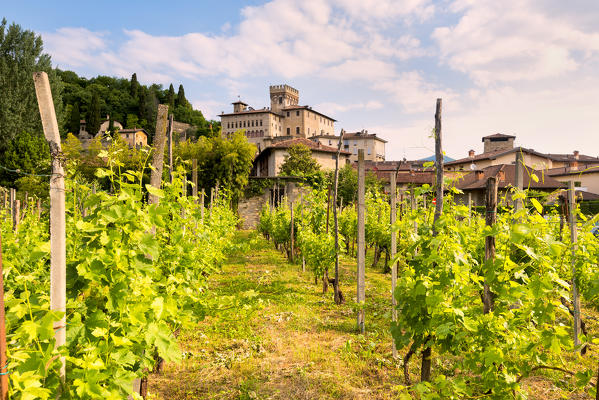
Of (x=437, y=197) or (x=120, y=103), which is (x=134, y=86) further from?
(x=437, y=197)

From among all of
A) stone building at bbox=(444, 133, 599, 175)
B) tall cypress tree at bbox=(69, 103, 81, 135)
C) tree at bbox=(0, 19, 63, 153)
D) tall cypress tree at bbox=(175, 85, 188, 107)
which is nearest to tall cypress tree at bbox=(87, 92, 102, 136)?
tall cypress tree at bbox=(69, 103, 81, 135)

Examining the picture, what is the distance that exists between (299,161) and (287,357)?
31.5 m

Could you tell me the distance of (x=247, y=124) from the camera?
247 feet

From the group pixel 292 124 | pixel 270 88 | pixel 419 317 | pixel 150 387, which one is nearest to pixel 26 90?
pixel 150 387

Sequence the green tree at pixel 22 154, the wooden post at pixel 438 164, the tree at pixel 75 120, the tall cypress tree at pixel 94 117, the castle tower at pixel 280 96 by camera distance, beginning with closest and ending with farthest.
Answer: the wooden post at pixel 438 164 → the green tree at pixel 22 154 → the tall cypress tree at pixel 94 117 → the tree at pixel 75 120 → the castle tower at pixel 280 96

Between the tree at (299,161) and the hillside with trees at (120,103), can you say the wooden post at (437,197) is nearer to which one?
the tree at (299,161)

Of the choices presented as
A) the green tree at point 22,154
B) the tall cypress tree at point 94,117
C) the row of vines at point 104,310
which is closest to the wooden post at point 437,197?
the row of vines at point 104,310

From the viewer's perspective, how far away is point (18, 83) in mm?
33031

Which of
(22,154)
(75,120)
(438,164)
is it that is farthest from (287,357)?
(75,120)

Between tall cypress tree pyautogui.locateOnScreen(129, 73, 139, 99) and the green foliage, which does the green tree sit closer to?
the green foliage

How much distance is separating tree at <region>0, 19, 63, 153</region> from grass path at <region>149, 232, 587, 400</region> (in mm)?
35306

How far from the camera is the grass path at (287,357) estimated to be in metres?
4.14

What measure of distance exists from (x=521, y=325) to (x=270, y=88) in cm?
8734

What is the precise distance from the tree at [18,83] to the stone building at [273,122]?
129 ft
